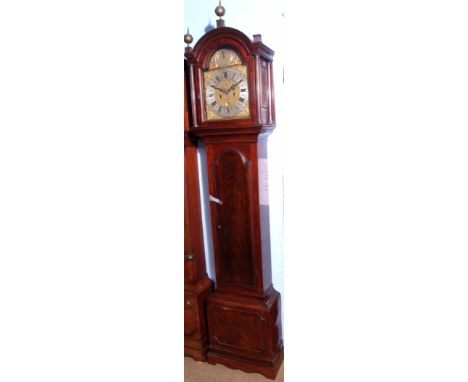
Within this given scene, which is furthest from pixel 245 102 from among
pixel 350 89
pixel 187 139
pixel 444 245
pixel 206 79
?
pixel 444 245

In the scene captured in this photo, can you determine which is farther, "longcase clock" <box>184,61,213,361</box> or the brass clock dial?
A: "longcase clock" <box>184,61,213,361</box>

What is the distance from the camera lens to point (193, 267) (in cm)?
147

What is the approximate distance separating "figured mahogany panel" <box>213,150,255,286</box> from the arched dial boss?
0.51 feet

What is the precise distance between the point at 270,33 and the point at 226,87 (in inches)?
12.0

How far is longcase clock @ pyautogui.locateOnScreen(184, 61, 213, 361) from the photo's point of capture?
55.9 inches

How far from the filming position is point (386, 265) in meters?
0.46

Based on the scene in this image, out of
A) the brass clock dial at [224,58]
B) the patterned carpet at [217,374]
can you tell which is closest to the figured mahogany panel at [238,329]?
the patterned carpet at [217,374]

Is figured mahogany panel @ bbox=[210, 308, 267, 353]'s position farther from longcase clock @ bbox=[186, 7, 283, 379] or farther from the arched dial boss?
the arched dial boss

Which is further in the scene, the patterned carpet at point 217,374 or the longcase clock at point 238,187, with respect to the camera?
the patterned carpet at point 217,374

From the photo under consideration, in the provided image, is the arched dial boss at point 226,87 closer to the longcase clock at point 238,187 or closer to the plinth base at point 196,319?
the longcase clock at point 238,187

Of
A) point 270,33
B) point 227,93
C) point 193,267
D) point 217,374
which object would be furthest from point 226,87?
point 217,374

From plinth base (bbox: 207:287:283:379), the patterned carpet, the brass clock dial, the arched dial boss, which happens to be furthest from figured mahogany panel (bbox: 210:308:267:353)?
the brass clock dial

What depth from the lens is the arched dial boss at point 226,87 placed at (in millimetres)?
1203

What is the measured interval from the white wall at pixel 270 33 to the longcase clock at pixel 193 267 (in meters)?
0.12
